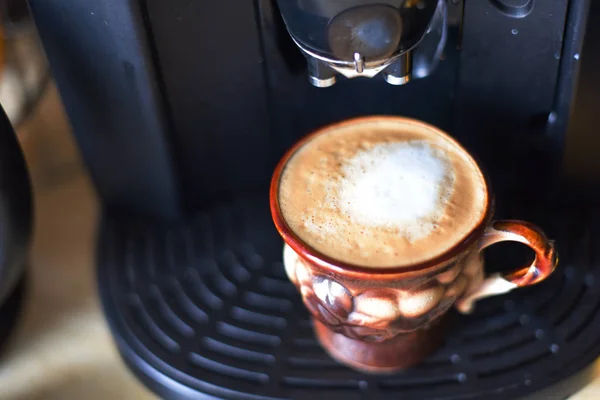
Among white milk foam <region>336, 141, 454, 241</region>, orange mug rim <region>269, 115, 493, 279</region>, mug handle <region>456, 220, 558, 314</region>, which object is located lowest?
mug handle <region>456, 220, 558, 314</region>

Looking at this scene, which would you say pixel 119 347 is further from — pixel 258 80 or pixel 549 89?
pixel 549 89

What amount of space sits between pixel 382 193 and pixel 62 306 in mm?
250

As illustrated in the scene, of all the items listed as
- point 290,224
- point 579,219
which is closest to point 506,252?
point 579,219

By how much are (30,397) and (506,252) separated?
31cm

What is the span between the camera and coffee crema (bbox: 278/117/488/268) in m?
0.38

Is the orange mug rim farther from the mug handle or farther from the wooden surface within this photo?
the wooden surface

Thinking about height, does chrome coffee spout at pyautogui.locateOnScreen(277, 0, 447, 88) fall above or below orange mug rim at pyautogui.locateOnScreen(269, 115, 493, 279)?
above

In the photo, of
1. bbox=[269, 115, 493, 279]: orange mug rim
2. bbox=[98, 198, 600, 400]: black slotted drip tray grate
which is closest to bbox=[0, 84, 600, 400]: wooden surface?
bbox=[98, 198, 600, 400]: black slotted drip tray grate

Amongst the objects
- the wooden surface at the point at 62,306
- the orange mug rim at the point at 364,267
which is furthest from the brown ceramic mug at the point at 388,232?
the wooden surface at the point at 62,306

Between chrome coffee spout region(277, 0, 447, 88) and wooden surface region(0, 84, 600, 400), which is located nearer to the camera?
chrome coffee spout region(277, 0, 447, 88)

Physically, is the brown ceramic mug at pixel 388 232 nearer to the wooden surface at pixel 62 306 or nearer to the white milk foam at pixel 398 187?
the white milk foam at pixel 398 187

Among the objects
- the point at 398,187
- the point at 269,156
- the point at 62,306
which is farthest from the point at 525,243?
the point at 62,306

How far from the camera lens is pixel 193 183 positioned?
0.50 metres

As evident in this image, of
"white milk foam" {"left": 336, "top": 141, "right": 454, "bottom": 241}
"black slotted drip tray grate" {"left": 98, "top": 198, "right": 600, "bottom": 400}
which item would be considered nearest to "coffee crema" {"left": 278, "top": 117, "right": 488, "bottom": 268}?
"white milk foam" {"left": 336, "top": 141, "right": 454, "bottom": 241}
